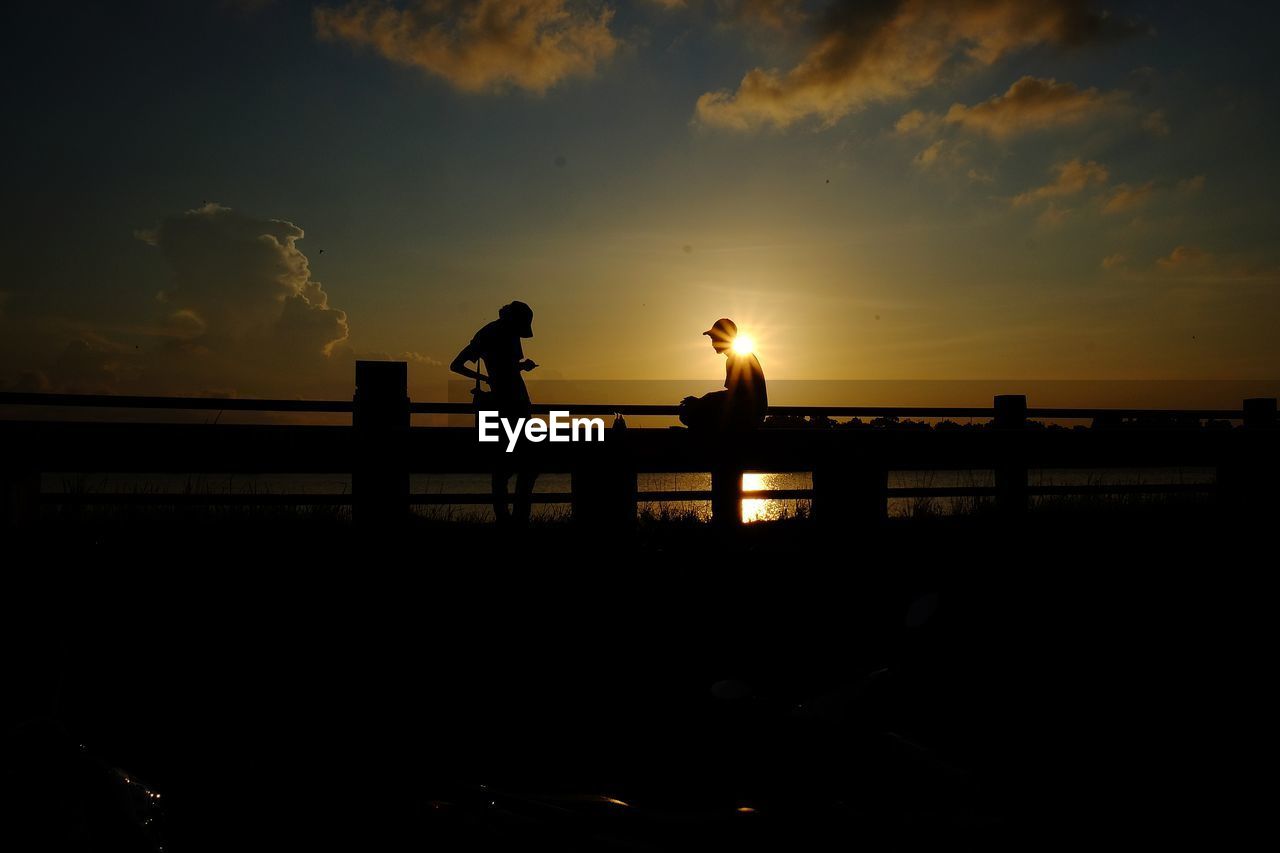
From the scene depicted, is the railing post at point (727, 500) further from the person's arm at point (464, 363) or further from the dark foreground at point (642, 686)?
the person's arm at point (464, 363)

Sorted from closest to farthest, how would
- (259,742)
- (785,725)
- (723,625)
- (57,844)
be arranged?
(57,844)
(785,725)
(259,742)
(723,625)

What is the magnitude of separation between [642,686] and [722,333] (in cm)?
497

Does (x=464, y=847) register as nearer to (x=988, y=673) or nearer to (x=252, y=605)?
(x=988, y=673)

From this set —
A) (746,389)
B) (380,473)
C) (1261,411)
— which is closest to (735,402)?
(746,389)

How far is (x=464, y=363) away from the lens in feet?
26.1

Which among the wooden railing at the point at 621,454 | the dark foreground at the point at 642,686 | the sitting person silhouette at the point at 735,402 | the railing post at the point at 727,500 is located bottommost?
the dark foreground at the point at 642,686

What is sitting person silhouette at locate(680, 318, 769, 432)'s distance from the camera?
6.71 meters

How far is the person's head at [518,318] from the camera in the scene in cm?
768

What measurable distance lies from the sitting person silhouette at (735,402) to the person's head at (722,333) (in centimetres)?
63

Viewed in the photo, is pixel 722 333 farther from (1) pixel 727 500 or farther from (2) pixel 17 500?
(2) pixel 17 500

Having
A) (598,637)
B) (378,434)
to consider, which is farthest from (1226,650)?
(378,434)

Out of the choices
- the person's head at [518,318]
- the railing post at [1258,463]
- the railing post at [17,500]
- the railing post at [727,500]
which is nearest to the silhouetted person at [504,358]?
the person's head at [518,318]

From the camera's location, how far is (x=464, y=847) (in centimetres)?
86

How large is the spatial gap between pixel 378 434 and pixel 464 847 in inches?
116
